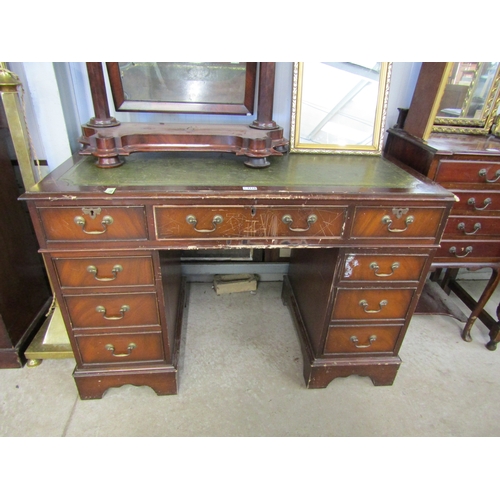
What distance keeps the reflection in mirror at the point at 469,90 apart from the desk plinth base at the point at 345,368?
4.05 ft

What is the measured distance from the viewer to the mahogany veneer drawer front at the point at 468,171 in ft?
4.74

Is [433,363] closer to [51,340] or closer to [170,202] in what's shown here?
[170,202]

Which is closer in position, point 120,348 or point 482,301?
point 120,348

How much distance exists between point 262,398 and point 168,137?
47.5 inches

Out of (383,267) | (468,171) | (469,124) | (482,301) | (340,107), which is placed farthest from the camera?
(482,301)

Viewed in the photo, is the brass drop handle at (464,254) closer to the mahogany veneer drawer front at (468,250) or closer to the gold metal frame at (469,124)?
the mahogany veneer drawer front at (468,250)

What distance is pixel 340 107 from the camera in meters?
1.57

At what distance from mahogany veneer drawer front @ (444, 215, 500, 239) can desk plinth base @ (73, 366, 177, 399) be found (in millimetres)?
1434

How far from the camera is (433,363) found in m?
1.79

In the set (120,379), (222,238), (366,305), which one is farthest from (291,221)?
(120,379)

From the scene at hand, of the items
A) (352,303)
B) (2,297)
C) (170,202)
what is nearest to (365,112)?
(352,303)

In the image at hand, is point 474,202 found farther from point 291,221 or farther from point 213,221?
point 213,221

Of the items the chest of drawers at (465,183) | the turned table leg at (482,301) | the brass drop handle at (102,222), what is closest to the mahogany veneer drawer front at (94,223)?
the brass drop handle at (102,222)

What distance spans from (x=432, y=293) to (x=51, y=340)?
2.28 m
